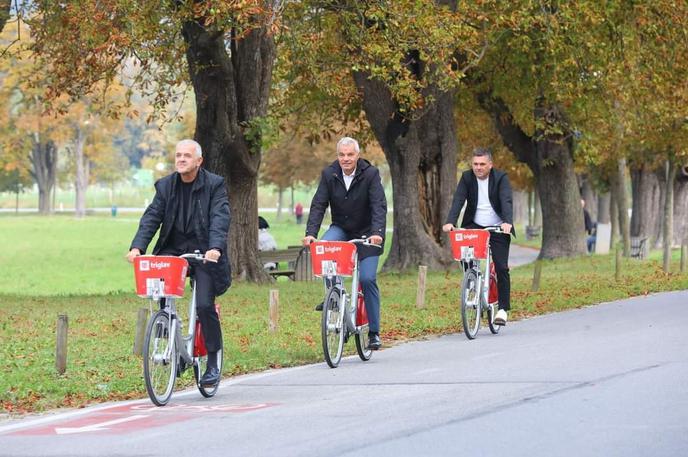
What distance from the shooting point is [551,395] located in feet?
35.1

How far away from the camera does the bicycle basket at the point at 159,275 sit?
10484 mm

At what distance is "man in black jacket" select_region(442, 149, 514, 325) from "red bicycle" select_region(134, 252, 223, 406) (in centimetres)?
559

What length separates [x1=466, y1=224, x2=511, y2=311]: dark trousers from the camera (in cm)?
1642

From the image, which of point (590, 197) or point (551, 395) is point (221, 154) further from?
point (590, 197)

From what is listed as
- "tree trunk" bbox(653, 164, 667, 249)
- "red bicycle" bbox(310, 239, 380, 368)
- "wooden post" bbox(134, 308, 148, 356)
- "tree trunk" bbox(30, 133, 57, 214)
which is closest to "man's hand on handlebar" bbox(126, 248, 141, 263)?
"wooden post" bbox(134, 308, 148, 356)

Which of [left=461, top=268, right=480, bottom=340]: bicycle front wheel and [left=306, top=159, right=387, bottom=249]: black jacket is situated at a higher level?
[left=306, top=159, right=387, bottom=249]: black jacket

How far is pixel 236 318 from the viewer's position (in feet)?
62.4

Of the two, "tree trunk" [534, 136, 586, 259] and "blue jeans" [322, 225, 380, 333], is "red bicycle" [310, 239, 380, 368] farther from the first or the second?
"tree trunk" [534, 136, 586, 259]

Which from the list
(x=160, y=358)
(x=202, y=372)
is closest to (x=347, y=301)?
(x=202, y=372)

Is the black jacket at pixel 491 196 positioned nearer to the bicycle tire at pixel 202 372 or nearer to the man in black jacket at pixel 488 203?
the man in black jacket at pixel 488 203

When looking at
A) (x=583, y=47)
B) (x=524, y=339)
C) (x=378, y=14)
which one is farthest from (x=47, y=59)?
Result: (x=524, y=339)

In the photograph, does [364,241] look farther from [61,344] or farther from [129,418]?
[129,418]

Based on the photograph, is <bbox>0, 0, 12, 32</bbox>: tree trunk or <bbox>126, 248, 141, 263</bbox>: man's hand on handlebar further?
<bbox>0, 0, 12, 32</bbox>: tree trunk

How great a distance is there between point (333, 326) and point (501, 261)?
3.83 m
